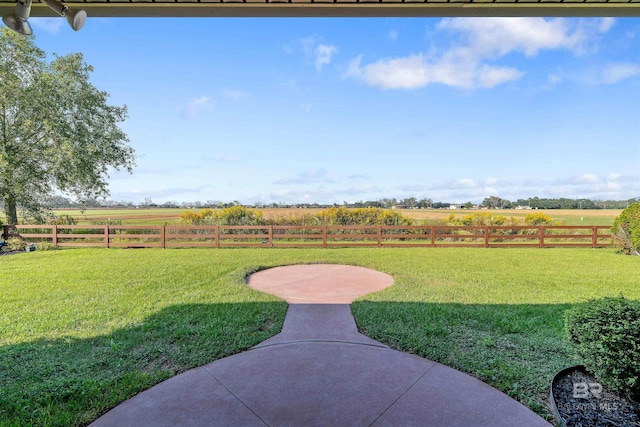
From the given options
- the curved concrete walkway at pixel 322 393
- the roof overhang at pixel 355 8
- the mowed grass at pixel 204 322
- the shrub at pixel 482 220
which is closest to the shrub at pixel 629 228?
the mowed grass at pixel 204 322

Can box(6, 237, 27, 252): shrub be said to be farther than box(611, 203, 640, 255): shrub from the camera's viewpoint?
Yes

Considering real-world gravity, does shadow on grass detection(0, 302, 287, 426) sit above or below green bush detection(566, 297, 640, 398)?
below

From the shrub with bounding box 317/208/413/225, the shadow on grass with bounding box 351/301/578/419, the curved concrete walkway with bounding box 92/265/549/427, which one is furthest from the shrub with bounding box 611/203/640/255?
the curved concrete walkway with bounding box 92/265/549/427

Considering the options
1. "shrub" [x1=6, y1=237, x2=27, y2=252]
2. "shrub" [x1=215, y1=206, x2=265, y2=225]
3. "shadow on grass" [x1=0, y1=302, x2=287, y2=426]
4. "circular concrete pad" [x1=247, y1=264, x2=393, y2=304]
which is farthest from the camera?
"shrub" [x1=215, y1=206, x2=265, y2=225]

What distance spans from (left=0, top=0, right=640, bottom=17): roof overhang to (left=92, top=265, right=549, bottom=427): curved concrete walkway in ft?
10.5

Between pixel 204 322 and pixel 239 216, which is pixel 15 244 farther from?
pixel 204 322

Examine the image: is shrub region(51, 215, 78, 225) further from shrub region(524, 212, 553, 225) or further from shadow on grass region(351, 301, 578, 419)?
shrub region(524, 212, 553, 225)

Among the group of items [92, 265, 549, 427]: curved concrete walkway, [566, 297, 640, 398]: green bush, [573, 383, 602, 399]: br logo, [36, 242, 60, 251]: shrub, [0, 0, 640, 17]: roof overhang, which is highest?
[0, 0, 640, 17]: roof overhang

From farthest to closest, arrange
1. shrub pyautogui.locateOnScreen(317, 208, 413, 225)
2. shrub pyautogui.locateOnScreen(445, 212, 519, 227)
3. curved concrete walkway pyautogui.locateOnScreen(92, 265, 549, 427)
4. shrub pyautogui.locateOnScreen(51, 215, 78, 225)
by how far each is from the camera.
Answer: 1. shrub pyautogui.locateOnScreen(445, 212, 519, 227)
2. shrub pyautogui.locateOnScreen(317, 208, 413, 225)
3. shrub pyautogui.locateOnScreen(51, 215, 78, 225)
4. curved concrete walkway pyautogui.locateOnScreen(92, 265, 549, 427)

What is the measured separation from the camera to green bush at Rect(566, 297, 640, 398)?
1.87 meters

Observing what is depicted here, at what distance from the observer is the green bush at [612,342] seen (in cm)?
187

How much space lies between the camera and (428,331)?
3.22 meters

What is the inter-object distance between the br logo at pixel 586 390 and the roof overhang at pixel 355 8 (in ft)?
10.8

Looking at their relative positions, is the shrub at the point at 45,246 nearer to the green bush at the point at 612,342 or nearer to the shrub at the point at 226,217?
the shrub at the point at 226,217
